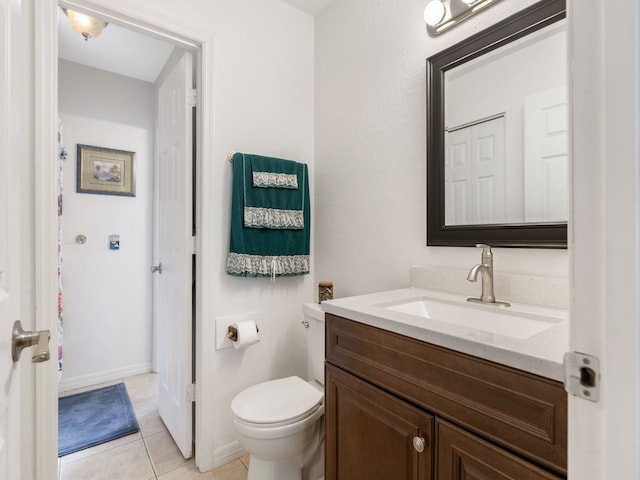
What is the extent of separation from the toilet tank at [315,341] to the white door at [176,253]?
0.64m

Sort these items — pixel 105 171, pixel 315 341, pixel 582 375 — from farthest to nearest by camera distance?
1. pixel 105 171
2. pixel 315 341
3. pixel 582 375

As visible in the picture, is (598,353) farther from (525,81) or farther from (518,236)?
(525,81)

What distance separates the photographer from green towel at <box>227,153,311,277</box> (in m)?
1.70

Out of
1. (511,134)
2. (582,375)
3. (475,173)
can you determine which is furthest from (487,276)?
(582,375)

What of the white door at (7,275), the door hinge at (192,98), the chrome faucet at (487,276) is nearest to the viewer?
the white door at (7,275)

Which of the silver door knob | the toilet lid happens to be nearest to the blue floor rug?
the toilet lid

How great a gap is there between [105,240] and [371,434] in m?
2.55

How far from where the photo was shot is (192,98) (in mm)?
1730

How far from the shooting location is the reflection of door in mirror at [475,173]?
124 centimetres

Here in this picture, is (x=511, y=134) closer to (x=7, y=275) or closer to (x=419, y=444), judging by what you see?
(x=419, y=444)

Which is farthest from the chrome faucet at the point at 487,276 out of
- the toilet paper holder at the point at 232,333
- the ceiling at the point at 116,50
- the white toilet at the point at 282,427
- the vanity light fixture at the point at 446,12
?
the ceiling at the point at 116,50

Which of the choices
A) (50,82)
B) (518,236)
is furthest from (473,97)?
(50,82)

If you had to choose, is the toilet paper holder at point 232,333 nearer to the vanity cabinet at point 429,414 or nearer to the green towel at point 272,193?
the green towel at point 272,193

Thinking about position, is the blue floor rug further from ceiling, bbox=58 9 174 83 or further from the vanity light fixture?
the vanity light fixture
